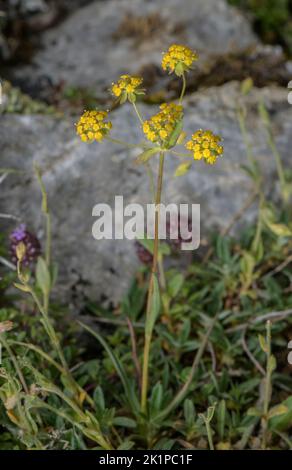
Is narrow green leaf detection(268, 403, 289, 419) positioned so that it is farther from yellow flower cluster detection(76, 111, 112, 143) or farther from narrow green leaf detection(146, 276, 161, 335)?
yellow flower cluster detection(76, 111, 112, 143)

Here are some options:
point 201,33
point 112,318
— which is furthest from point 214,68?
point 112,318

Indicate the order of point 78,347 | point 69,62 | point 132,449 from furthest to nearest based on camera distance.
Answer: point 69,62 → point 78,347 → point 132,449

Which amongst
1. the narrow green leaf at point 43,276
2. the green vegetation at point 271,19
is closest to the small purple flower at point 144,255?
the narrow green leaf at point 43,276

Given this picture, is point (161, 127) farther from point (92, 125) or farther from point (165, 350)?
point (165, 350)

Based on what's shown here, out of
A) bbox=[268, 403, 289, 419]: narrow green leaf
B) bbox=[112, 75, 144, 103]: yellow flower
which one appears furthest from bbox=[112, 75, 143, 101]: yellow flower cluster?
bbox=[268, 403, 289, 419]: narrow green leaf

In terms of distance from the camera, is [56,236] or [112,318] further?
[56,236]

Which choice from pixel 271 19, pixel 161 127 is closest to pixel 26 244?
pixel 161 127

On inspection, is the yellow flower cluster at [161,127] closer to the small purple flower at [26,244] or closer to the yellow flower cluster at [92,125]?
the yellow flower cluster at [92,125]

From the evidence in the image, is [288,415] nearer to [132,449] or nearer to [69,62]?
[132,449]

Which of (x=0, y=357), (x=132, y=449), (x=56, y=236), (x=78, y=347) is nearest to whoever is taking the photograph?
(x=0, y=357)
